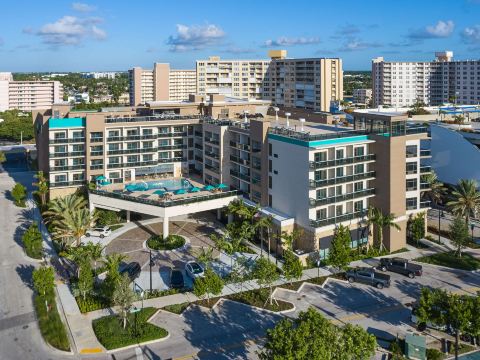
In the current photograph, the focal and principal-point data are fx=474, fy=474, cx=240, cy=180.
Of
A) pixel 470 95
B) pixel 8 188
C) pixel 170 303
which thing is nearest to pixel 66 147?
pixel 8 188

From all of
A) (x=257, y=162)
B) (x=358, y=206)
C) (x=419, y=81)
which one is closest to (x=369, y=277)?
(x=358, y=206)

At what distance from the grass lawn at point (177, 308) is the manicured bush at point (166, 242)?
12.5 metres

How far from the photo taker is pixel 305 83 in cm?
13200

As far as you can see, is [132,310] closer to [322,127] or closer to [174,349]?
[174,349]

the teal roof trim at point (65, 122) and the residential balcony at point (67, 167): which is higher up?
the teal roof trim at point (65, 122)

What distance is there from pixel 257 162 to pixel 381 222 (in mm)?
14061

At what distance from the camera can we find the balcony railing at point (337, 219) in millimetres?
43031

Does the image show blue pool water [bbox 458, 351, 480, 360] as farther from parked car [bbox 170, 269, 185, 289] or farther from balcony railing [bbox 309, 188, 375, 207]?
parked car [bbox 170, 269, 185, 289]

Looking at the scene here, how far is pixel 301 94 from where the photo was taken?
13412 cm

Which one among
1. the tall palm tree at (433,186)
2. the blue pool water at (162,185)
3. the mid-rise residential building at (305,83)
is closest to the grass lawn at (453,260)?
the tall palm tree at (433,186)

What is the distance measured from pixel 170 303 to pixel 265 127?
21.0m

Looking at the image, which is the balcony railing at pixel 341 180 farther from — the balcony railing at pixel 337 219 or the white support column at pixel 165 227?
the white support column at pixel 165 227

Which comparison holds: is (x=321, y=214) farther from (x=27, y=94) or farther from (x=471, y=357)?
(x=27, y=94)

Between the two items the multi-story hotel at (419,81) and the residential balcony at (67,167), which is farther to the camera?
the multi-story hotel at (419,81)
